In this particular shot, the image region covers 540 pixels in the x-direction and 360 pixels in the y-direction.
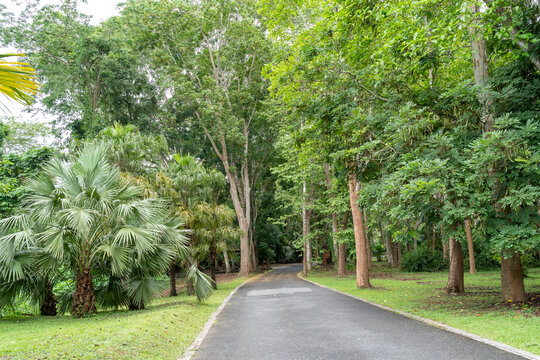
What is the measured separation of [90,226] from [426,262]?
2076 cm

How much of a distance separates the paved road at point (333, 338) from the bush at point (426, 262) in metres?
15.5

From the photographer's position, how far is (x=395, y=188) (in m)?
7.18

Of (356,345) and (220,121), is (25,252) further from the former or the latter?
(220,121)

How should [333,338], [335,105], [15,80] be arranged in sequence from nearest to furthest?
[15,80] → [333,338] → [335,105]

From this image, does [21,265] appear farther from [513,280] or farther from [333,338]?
[513,280]

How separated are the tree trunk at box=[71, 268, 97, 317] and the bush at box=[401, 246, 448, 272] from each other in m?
19.7

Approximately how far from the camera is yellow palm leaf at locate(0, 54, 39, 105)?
252 centimetres

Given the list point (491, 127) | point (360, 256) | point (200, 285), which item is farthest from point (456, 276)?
point (200, 285)

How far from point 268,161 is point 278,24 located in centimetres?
1852

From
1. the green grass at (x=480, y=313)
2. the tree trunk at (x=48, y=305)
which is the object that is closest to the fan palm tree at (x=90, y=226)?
the tree trunk at (x=48, y=305)

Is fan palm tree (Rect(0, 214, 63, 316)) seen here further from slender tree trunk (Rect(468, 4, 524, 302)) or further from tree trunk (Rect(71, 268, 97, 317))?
slender tree trunk (Rect(468, 4, 524, 302))

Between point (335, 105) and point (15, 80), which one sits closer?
point (15, 80)

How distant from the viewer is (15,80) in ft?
8.52

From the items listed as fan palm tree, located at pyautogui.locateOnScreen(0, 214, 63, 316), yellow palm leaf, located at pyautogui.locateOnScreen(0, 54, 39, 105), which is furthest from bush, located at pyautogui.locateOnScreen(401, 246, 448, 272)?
yellow palm leaf, located at pyautogui.locateOnScreen(0, 54, 39, 105)
